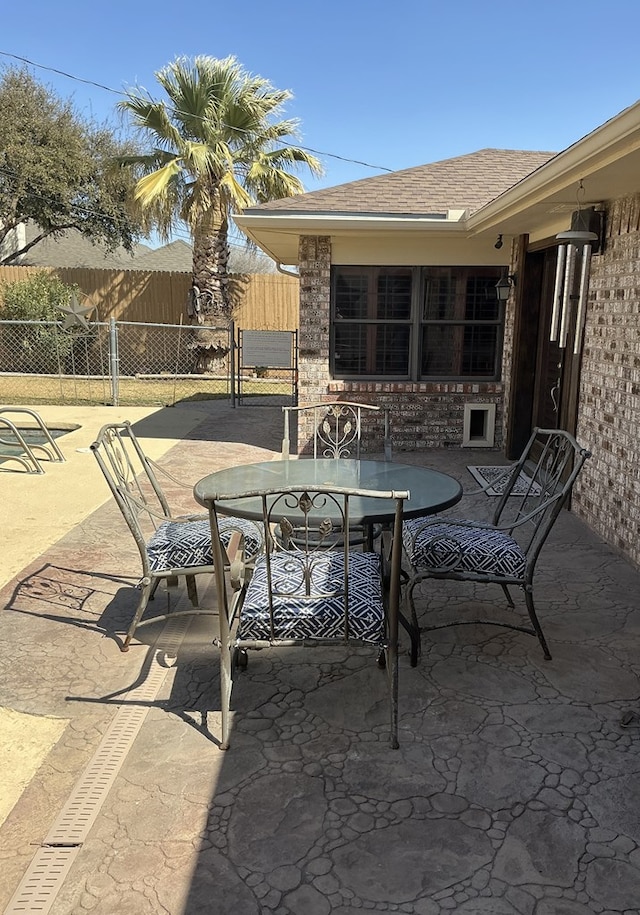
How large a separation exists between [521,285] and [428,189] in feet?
5.59

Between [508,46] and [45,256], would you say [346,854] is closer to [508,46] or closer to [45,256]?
[508,46]

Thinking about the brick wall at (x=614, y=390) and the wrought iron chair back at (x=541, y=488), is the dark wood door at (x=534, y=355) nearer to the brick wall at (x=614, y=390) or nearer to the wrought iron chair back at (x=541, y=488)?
the wrought iron chair back at (x=541, y=488)

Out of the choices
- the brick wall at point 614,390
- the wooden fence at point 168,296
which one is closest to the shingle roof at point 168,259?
the wooden fence at point 168,296

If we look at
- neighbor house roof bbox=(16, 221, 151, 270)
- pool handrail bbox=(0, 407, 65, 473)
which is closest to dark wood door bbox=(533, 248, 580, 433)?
pool handrail bbox=(0, 407, 65, 473)

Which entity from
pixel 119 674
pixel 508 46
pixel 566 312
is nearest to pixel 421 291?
pixel 566 312

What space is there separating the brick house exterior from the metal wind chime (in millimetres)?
89

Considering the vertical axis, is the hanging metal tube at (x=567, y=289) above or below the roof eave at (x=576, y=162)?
below

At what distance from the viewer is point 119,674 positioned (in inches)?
120

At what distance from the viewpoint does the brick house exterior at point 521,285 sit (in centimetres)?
451

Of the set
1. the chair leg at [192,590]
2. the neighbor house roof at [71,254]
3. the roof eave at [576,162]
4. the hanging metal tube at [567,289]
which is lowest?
the chair leg at [192,590]

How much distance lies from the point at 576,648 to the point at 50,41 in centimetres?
1632

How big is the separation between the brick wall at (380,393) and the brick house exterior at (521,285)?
0.04 feet

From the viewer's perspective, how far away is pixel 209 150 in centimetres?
1362

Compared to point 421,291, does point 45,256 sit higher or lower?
higher
